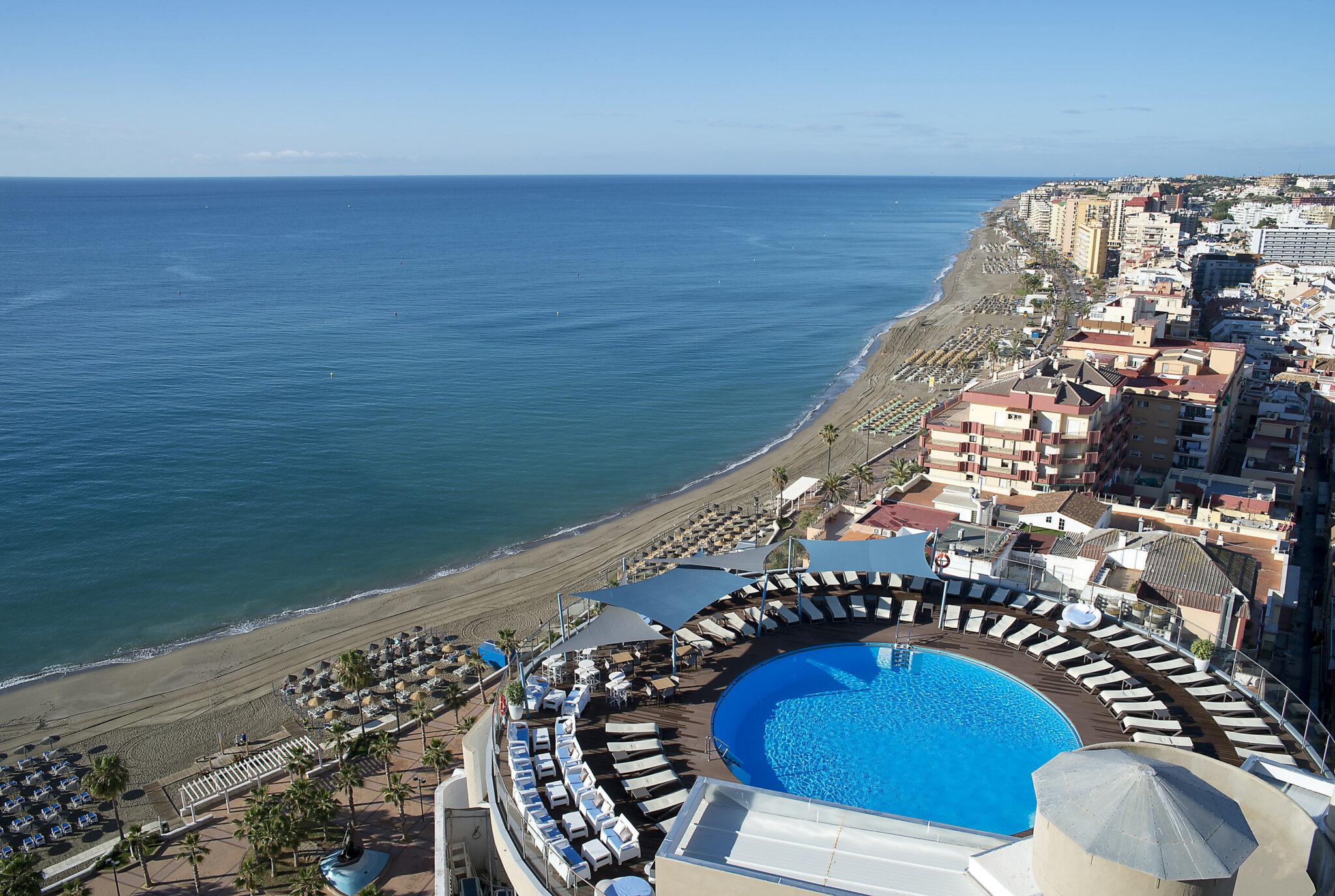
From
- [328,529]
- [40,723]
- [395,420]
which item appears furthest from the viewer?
A: [395,420]

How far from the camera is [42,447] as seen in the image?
5500 cm

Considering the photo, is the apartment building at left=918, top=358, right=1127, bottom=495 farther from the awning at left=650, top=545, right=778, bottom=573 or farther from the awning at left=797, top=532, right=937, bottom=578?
the awning at left=650, top=545, right=778, bottom=573

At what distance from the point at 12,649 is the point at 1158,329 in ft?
224

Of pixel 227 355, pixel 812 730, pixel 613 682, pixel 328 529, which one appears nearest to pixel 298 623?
pixel 328 529

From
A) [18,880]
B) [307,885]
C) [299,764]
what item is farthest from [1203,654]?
Answer: [18,880]

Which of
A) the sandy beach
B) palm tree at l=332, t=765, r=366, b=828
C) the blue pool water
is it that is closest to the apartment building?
the sandy beach

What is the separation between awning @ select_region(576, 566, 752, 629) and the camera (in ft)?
75.8

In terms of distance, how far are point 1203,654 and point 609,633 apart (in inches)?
608

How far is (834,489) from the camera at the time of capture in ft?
139

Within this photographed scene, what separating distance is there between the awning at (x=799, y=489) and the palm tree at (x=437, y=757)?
2471 cm

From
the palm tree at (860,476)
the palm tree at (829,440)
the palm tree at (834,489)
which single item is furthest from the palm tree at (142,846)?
the palm tree at (829,440)

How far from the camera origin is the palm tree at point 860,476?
147 feet

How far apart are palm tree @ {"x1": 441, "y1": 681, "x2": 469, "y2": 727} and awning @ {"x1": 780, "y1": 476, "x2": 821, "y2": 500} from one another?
21487 millimetres

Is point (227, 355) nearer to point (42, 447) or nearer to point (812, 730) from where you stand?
point (42, 447)
